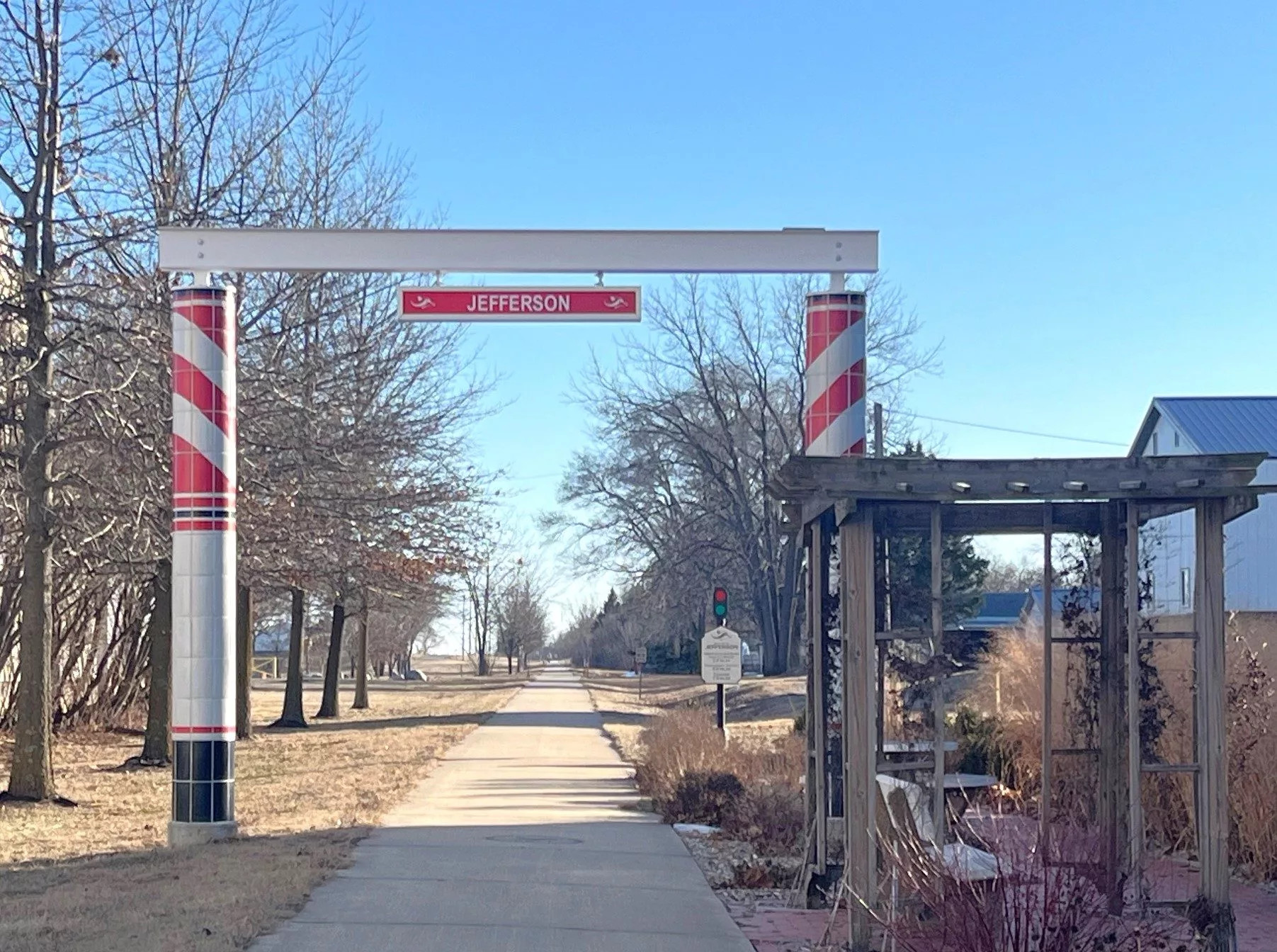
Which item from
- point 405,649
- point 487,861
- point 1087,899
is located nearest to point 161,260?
point 487,861

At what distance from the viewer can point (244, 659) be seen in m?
26.1

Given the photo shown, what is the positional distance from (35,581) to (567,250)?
724cm

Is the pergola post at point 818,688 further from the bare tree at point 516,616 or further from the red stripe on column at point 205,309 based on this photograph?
the bare tree at point 516,616

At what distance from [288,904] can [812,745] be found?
3.36 metres

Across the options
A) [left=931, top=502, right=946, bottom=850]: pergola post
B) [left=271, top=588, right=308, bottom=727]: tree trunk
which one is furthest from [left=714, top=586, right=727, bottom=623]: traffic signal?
[left=931, top=502, right=946, bottom=850]: pergola post

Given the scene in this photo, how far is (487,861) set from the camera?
1083 cm

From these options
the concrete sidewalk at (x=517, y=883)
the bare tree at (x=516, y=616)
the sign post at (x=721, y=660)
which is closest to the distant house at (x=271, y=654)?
the bare tree at (x=516, y=616)

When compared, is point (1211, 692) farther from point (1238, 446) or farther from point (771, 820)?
point (1238, 446)

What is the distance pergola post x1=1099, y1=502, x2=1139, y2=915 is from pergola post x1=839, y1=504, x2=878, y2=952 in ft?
5.44

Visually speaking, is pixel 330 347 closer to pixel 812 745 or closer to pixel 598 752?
pixel 598 752

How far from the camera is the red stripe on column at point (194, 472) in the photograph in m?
11.8

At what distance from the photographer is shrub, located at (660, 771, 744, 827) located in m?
13.2

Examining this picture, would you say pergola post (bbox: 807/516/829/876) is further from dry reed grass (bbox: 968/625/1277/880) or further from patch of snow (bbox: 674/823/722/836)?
patch of snow (bbox: 674/823/722/836)

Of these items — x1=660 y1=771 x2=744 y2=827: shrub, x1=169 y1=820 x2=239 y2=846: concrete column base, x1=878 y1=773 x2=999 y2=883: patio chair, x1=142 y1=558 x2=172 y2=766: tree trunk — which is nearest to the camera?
x1=878 y1=773 x2=999 y2=883: patio chair
